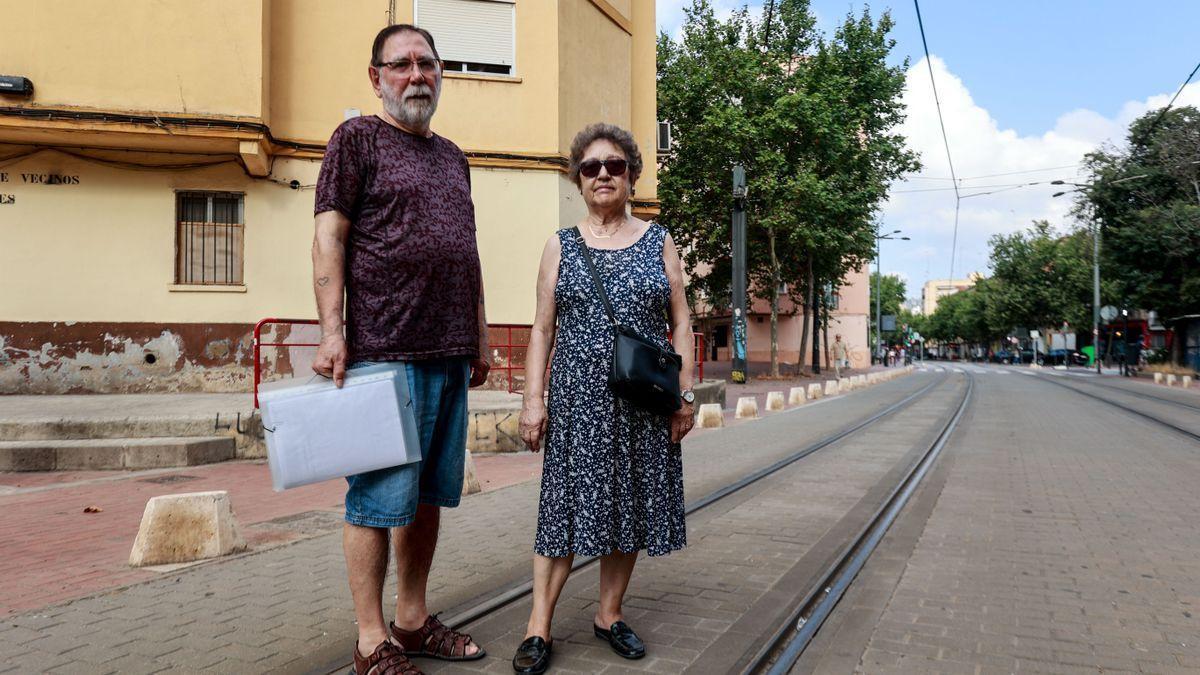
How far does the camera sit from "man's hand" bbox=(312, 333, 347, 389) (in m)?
→ 2.55

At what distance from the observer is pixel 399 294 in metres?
2.73

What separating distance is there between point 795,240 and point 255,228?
20.1 m

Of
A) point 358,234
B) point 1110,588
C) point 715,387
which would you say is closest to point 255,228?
point 715,387

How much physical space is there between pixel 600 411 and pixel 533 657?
0.92m

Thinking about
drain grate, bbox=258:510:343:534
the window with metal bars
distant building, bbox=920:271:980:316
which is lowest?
drain grate, bbox=258:510:343:534

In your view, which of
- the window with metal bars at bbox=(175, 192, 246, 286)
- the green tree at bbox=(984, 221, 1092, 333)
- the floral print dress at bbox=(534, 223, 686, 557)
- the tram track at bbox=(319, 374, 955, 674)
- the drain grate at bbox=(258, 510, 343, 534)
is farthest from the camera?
the green tree at bbox=(984, 221, 1092, 333)

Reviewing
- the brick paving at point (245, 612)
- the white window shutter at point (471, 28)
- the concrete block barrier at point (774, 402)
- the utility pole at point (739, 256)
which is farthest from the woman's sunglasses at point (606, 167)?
the utility pole at point (739, 256)

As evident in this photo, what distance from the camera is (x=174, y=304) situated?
1198 cm

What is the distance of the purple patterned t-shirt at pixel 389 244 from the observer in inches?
106

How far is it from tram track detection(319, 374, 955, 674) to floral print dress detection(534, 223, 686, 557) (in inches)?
32.4

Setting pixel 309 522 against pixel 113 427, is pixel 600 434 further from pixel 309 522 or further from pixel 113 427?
pixel 113 427

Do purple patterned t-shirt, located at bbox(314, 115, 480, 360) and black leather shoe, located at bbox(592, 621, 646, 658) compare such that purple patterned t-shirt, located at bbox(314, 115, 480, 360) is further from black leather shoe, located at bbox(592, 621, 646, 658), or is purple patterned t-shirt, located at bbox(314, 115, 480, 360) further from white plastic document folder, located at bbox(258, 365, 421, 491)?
black leather shoe, located at bbox(592, 621, 646, 658)

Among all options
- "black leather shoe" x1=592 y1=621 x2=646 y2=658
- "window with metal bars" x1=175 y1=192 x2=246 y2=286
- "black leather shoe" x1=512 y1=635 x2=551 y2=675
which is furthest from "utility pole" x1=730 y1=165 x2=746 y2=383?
"black leather shoe" x1=512 y1=635 x2=551 y2=675

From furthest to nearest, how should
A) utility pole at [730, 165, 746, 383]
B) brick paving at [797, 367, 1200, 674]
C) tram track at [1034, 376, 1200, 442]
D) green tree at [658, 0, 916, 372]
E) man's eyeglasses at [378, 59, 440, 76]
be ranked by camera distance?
green tree at [658, 0, 916, 372] → utility pole at [730, 165, 746, 383] → tram track at [1034, 376, 1200, 442] → brick paving at [797, 367, 1200, 674] → man's eyeglasses at [378, 59, 440, 76]
